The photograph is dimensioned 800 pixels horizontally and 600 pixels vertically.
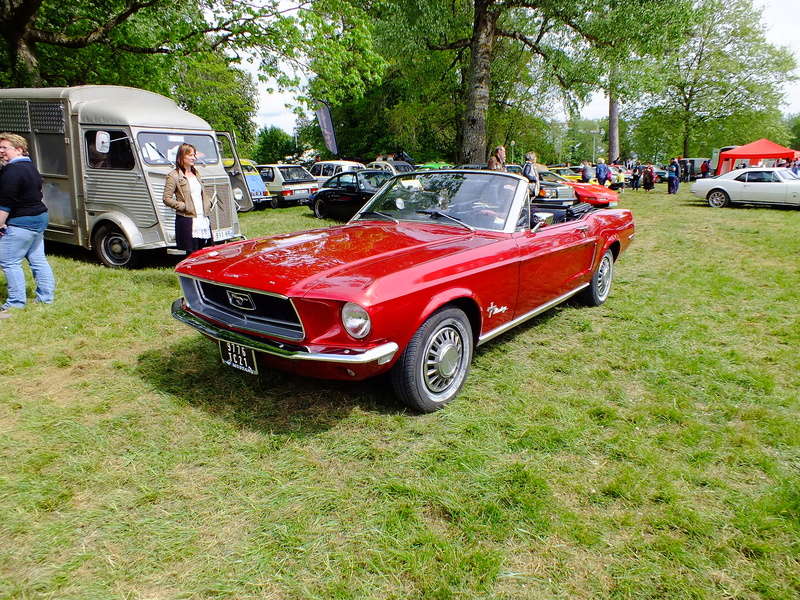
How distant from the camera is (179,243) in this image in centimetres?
584

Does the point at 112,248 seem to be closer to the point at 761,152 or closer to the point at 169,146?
the point at 169,146

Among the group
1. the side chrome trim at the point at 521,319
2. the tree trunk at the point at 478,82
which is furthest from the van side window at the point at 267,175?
the side chrome trim at the point at 521,319

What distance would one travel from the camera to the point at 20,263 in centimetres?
529

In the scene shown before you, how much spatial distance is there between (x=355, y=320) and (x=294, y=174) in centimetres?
1739

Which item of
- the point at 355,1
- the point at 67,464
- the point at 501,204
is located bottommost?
the point at 67,464

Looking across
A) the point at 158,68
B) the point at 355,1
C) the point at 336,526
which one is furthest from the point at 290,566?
the point at 355,1

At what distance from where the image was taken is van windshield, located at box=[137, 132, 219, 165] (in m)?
7.57

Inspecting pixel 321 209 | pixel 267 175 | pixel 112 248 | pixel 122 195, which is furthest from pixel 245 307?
pixel 267 175

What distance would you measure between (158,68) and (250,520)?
54.5ft

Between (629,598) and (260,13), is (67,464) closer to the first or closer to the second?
(629,598)

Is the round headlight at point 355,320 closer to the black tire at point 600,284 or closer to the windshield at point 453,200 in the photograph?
the windshield at point 453,200

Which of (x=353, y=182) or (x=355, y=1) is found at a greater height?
(x=355, y=1)

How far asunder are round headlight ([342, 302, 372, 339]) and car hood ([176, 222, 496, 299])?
112 millimetres

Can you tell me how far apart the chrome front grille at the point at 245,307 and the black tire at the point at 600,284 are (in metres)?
3.88
